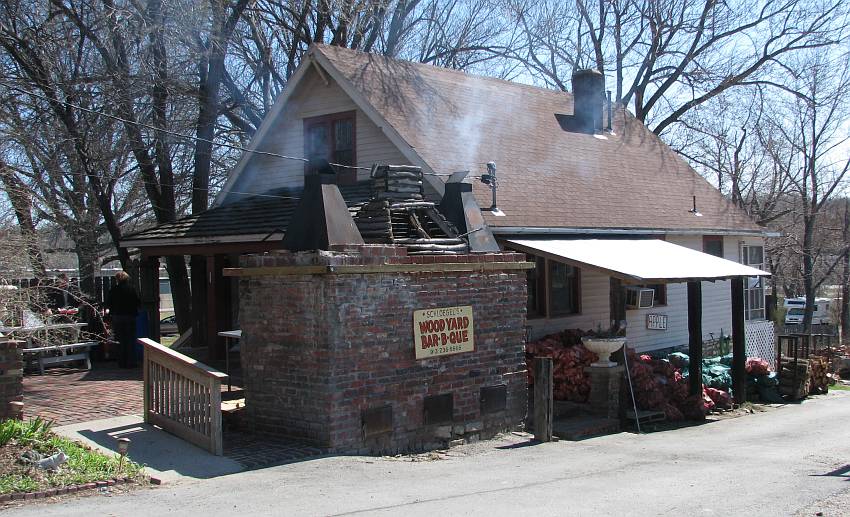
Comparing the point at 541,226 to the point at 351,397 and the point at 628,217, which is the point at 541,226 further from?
the point at 351,397

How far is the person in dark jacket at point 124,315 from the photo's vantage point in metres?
14.4

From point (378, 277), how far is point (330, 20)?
15017mm

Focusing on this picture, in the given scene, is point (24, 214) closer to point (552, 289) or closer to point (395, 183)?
point (395, 183)

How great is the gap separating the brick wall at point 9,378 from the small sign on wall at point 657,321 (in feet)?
39.7

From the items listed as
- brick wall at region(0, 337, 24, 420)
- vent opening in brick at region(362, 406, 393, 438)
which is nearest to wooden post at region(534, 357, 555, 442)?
vent opening in brick at region(362, 406, 393, 438)

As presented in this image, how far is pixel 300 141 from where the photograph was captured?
16203mm

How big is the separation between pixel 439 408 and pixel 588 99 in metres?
12.5

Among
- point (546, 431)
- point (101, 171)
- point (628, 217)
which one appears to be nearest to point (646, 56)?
point (628, 217)

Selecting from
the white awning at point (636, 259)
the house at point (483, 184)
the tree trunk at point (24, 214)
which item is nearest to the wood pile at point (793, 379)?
the house at point (483, 184)

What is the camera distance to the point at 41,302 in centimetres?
1088

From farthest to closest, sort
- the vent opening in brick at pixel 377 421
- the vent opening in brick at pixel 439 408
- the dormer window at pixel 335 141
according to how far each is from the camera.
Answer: the dormer window at pixel 335 141 → the vent opening in brick at pixel 439 408 → the vent opening in brick at pixel 377 421

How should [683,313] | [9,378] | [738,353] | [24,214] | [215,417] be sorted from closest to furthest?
1. [215,417]
2. [9,378]
3. [24,214]
4. [738,353]
5. [683,313]

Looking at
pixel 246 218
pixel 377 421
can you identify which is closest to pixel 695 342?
pixel 377 421

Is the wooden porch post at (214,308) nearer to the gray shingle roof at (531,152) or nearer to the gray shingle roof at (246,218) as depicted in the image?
the gray shingle roof at (246,218)
